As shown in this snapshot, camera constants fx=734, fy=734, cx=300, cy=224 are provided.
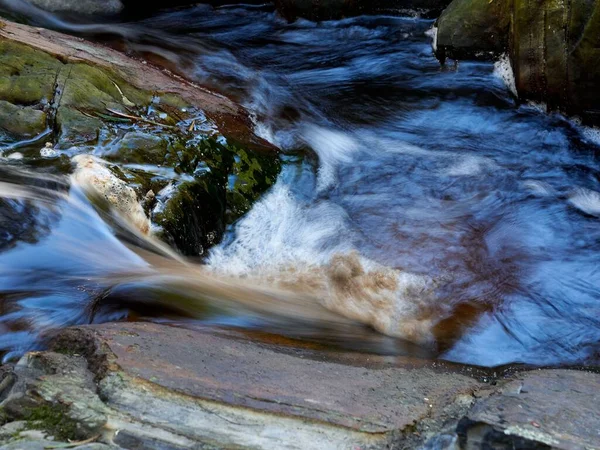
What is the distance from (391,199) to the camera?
18.6ft

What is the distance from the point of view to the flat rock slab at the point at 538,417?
2.35 metres

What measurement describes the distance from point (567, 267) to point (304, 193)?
6.45 feet

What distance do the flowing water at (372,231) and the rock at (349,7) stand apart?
0.67 metres

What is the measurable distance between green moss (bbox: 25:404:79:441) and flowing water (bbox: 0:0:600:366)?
1149 mm

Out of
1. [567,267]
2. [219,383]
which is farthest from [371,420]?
[567,267]

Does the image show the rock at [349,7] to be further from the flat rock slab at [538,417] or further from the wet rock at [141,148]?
the flat rock slab at [538,417]

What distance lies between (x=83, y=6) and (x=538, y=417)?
807cm

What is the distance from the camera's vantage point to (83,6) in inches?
354

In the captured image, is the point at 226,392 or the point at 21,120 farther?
the point at 21,120

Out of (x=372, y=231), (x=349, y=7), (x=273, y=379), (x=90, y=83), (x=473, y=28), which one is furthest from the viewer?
(x=349, y=7)

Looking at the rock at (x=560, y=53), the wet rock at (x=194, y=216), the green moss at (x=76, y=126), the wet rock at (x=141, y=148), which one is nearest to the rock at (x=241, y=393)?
the wet rock at (x=194, y=216)

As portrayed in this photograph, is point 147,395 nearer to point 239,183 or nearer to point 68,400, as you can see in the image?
point 68,400

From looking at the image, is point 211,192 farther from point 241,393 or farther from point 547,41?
point 547,41

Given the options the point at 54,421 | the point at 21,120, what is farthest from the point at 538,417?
the point at 21,120
